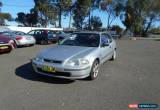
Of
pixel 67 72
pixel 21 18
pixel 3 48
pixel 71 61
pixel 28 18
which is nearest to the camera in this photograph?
pixel 67 72

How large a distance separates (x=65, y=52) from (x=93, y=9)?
127 feet

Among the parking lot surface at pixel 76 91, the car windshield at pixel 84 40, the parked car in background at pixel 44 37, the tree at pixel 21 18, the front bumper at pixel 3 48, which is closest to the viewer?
the parking lot surface at pixel 76 91

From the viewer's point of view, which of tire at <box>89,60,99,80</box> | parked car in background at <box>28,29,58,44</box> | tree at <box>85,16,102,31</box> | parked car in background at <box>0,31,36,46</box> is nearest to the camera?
tire at <box>89,60,99,80</box>

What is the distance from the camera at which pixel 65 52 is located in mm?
6820

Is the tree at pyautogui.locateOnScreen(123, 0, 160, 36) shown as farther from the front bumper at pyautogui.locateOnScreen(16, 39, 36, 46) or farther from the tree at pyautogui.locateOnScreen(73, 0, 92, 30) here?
the front bumper at pyautogui.locateOnScreen(16, 39, 36, 46)

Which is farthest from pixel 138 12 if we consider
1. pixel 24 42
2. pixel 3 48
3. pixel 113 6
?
pixel 3 48

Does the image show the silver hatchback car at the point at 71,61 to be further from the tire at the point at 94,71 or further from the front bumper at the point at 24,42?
the front bumper at the point at 24,42

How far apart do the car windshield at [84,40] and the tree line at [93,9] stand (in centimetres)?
3336

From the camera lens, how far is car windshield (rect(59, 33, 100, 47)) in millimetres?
7836

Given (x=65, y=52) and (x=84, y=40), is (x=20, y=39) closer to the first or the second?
(x=84, y=40)

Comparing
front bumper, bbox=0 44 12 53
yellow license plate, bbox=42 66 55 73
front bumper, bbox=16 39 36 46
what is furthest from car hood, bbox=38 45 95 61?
front bumper, bbox=16 39 36 46

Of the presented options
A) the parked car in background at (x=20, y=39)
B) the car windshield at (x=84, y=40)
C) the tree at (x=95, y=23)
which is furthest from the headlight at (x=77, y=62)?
the tree at (x=95, y=23)

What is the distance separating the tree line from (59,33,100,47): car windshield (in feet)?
109

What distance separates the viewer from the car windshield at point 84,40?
7.84 m
